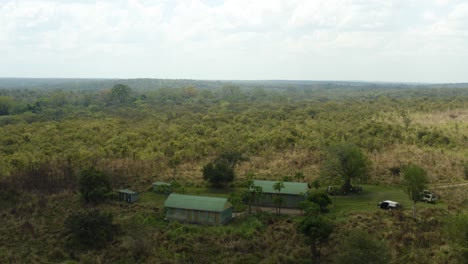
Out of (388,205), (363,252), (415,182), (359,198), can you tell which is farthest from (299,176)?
(363,252)

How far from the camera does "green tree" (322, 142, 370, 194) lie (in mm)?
33656

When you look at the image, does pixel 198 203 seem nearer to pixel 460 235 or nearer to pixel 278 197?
pixel 278 197

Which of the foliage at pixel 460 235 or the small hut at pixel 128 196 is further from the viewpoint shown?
the small hut at pixel 128 196

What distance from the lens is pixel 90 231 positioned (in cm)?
2512

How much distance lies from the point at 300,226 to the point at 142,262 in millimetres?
9521

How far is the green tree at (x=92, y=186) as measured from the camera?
32469 millimetres

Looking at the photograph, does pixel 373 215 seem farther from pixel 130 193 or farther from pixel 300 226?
pixel 130 193

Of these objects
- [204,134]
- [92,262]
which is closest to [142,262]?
[92,262]

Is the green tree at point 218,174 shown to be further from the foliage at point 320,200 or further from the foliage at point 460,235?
the foliage at point 460,235

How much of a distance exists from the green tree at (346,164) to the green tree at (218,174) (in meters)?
8.87

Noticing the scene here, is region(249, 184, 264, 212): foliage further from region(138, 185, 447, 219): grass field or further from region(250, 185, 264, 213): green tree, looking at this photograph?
region(138, 185, 447, 219): grass field

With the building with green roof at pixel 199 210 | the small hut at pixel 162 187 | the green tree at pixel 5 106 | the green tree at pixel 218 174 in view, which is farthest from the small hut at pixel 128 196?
the green tree at pixel 5 106

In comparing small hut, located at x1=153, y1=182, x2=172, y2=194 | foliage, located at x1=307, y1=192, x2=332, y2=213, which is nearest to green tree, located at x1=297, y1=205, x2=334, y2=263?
foliage, located at x1=307, y1=192, x2=332, y2=213

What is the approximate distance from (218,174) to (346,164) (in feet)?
37.1
